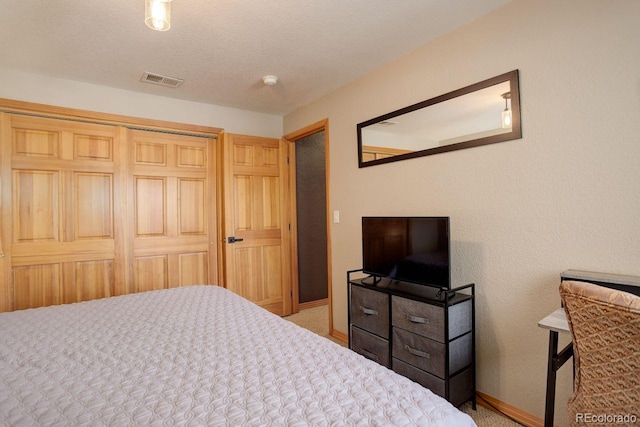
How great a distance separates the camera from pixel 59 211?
2973mm

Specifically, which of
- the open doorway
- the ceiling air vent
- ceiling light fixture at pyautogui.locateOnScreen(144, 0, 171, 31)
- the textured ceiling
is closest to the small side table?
the textured ceiling

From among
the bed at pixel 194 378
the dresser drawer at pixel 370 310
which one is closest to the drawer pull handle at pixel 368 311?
the dresser drawer at pixel 370 310

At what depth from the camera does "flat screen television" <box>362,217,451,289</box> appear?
210 centimetres

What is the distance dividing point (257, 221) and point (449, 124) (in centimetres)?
240

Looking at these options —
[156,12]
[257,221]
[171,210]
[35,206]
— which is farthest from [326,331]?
[156,12]

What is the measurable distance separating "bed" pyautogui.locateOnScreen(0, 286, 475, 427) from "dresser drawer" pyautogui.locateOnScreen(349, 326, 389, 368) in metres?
0.98

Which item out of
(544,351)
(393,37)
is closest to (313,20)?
(393,37)

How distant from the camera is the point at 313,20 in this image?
2150 millimetres

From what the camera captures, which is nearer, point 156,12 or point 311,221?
point 156,12

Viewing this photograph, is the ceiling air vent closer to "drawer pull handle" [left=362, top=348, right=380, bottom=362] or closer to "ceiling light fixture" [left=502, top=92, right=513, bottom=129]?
"ceiling light fixture" [left=502, top=92, right=513, bottom=129]

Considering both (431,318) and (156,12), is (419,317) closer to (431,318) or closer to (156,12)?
(431,318)

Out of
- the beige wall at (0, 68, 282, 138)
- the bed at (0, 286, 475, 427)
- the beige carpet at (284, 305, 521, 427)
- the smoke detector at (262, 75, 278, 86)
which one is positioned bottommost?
the beige carpet at (284, 305, 521, 427)

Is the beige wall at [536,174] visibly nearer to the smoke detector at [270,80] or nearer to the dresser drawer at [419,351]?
the dresser drawer at [419,351]

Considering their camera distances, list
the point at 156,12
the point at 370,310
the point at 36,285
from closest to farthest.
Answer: the point at 156,12, the point at 370,310, the point at 36,285
